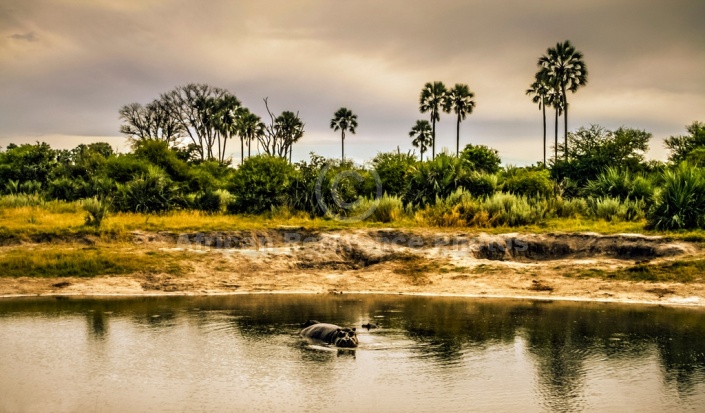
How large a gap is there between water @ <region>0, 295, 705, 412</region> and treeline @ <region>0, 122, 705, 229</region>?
10.4m

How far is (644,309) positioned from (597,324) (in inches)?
121

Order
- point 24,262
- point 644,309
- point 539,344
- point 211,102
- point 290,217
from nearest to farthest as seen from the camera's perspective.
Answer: point 539,344
point 644,309
point 24,262
point 290,217
point 211,102

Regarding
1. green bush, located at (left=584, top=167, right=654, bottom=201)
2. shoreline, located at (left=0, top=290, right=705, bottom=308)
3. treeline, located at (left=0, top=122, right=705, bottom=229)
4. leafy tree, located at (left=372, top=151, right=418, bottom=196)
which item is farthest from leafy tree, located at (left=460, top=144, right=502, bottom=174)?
shoreline, located at (left=0, top=290, right=705, bottom=308)

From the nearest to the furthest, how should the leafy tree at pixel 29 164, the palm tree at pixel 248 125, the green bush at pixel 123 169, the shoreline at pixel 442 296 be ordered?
the shoreline at pixel 442 296
the green bush at pixel 123 169
the leafy tree at pixel 29 164
the palm tree at pixel 248 125

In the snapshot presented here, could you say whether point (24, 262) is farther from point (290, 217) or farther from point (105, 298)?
point (290, 217)

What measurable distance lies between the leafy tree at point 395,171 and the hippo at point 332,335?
20.9 metres

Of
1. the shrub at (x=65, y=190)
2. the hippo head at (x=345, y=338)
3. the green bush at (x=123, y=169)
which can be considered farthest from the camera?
the shrub at (x=65, y=190)

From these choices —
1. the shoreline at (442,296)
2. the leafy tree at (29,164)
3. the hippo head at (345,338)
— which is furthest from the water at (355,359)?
the leafy tree at (29,164)

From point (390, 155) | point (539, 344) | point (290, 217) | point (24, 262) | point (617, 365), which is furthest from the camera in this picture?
point (390, 155)

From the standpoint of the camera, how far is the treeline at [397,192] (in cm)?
2973

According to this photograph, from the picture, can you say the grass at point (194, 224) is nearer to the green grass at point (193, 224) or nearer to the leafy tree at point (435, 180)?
the green grass at point (193, 224)

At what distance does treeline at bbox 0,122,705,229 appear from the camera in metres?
29.7

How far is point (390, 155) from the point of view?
42.1 m

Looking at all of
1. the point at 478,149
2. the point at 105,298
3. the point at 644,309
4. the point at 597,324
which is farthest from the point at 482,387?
the point at 478,149
